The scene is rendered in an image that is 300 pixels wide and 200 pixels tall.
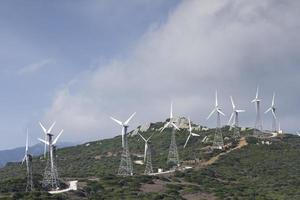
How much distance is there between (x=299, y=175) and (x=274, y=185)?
1989cm

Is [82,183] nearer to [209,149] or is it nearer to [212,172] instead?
[212,172]

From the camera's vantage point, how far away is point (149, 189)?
4683 inches

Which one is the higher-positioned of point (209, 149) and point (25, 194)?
point (209, 149)

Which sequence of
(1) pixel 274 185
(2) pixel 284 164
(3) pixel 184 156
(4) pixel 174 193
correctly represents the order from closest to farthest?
(4) pixel 174 193 → (1) pixel 274 185 → (2) pixel 284 164 → (3) pixel 184 156

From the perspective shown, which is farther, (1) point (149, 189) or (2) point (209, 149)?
(2) point (209, 149)

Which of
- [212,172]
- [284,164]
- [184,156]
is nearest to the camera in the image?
[212,172]

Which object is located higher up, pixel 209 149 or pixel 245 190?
pixel 209 149

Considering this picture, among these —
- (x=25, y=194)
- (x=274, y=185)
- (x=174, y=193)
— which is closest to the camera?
(x=25, y=194)

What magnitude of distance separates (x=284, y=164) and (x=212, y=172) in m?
29.6

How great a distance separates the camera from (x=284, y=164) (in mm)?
167125

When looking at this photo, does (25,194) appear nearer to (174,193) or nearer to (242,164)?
(174,193)

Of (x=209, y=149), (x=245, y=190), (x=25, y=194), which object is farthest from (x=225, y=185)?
(x=209, y=149)

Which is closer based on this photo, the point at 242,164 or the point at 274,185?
the point at 274,185

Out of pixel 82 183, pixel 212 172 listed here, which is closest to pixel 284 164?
pixel 212 172
